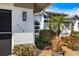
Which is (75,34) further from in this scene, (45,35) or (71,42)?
(45,35)

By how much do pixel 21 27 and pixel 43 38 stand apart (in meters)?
1.83

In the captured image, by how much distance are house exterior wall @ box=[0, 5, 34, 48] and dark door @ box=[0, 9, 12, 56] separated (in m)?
0.32

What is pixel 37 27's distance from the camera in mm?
19547

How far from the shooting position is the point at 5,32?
61.9 feet

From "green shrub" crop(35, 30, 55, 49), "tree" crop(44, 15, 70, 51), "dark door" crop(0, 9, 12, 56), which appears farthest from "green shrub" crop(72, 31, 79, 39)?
"dark door" crop(0, 9, 12, 56)

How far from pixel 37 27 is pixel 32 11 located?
1305mm

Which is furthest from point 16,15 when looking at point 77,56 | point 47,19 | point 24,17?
point 77,56

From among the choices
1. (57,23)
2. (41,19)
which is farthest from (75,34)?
(41,19)

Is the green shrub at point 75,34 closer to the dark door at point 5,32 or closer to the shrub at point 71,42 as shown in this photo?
the shrub at point 71,42

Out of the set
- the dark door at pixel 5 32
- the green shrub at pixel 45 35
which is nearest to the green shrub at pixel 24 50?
the dark door at pixel 5 32

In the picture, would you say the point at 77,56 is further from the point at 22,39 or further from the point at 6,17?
the point at 6,17

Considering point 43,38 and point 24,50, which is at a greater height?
point 43,38

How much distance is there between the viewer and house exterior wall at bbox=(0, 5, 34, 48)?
18891mm

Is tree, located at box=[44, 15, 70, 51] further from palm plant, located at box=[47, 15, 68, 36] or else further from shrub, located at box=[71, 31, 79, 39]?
shrub, located at box=[71, 31, 79, 39]
